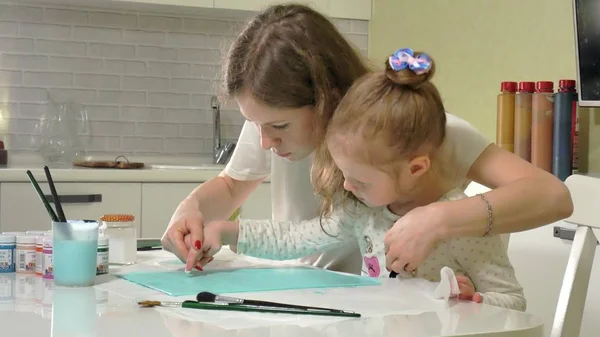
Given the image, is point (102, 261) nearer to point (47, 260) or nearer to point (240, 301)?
point (47, 260)

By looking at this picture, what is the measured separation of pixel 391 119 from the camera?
59.6 inches

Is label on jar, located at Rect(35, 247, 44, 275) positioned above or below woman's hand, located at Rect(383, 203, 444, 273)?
below

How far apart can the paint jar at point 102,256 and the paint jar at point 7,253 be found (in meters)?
0.19

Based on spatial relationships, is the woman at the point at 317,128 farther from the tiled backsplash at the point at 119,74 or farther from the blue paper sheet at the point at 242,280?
the tiled backsplash at the point at 119,74

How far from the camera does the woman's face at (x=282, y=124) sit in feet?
5.61

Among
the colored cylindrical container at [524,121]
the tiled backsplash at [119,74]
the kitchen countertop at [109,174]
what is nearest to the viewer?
the colored cylindrical container at [524,121]

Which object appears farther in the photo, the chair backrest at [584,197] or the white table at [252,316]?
the chair backrest at [584,197]

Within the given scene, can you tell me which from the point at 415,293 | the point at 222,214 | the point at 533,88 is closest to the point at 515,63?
the point at 533,88

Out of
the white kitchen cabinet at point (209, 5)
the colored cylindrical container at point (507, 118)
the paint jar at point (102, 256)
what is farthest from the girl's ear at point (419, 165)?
the white kitchen cabinet at point (209, 5)

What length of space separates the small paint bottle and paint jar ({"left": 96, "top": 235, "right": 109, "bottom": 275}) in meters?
0.11

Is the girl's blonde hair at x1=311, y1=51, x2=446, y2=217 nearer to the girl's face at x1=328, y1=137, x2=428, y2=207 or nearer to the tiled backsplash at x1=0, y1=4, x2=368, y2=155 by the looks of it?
the girl's face at x1=328, y1=137, x2=428, y2=207

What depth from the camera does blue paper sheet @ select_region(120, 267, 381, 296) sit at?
1.42 meters

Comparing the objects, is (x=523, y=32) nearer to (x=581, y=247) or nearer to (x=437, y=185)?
(x=437, y=185)

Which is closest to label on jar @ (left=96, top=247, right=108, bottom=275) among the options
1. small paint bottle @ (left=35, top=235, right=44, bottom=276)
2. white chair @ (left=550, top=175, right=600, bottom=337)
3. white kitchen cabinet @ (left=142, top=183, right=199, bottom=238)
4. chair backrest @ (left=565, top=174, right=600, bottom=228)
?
small paint bottle @ (left=35, top=235, right=44, bottom=276)
